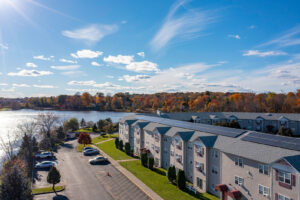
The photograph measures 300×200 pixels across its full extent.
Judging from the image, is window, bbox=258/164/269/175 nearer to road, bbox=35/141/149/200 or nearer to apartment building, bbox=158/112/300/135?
road, bbox=35/141/149/200

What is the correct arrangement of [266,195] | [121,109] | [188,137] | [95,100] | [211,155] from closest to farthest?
[266,195]
[211,155]
[188,137]
[121,109]
[95,100]

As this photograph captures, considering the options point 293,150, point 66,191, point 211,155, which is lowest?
point 66,191

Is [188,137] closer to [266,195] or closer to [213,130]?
[213,130]

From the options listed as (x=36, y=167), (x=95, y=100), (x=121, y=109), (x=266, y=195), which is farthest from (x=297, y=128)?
(x=95, y=100)

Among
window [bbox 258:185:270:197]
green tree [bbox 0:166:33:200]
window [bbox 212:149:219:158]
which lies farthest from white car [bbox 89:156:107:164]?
window [bbox 258:185:270:197]

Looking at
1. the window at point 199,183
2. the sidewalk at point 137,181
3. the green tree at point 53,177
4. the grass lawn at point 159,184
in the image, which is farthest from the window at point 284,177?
the green tree at point 53,177

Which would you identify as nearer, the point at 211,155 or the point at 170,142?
the point at 211,155
